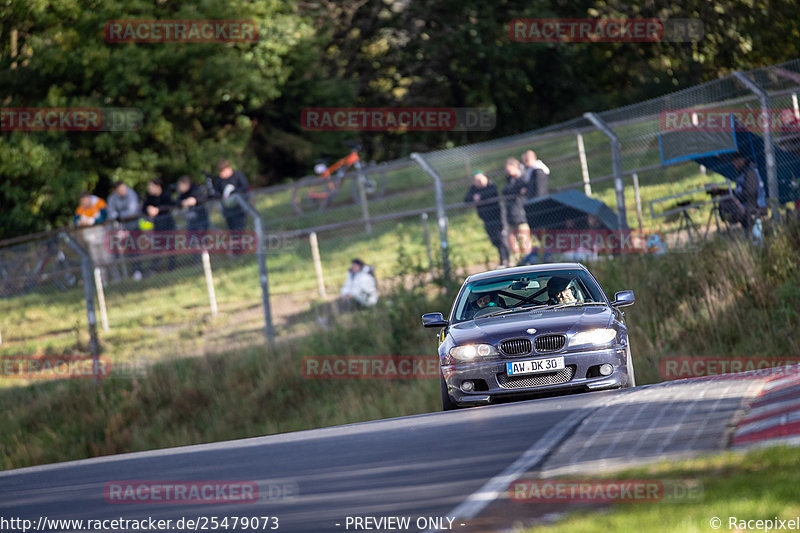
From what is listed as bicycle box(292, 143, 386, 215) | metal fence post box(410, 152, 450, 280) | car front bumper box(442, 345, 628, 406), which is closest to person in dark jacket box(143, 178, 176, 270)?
bicycle box(292, 143, 386, 215)

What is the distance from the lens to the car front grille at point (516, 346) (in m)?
10.6

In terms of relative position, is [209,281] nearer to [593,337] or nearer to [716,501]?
[593,337]

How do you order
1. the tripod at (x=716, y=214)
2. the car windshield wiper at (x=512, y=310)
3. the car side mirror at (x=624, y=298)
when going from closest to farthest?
the car side mirror at (x=624, y=298), the car windshield wiper at (x=512, y=310), the tripod at (x=716, y=214)

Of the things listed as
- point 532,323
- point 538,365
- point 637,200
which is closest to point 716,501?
point 538,365

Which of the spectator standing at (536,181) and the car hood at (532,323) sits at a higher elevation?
the spectator standing at (536,181)

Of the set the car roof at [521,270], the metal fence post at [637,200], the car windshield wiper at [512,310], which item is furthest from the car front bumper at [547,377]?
the metal fence post at [637,200]

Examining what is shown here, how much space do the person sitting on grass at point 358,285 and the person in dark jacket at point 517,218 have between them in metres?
2.28

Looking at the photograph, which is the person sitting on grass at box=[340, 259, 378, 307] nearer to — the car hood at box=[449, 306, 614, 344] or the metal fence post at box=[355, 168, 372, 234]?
the metal fence post at box=[355, 168, 372, 234]

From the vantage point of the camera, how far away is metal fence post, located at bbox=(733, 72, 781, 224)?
15.3 meters

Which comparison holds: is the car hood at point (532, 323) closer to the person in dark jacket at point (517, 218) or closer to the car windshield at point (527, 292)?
the car windshield at point (527, 292)

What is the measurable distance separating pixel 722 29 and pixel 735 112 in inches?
986

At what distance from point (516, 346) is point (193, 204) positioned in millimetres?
13178

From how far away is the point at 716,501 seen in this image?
564 centimetres

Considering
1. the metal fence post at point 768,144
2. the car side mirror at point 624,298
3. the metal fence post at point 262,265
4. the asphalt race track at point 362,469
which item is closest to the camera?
the asphalt race track at point 362,469
